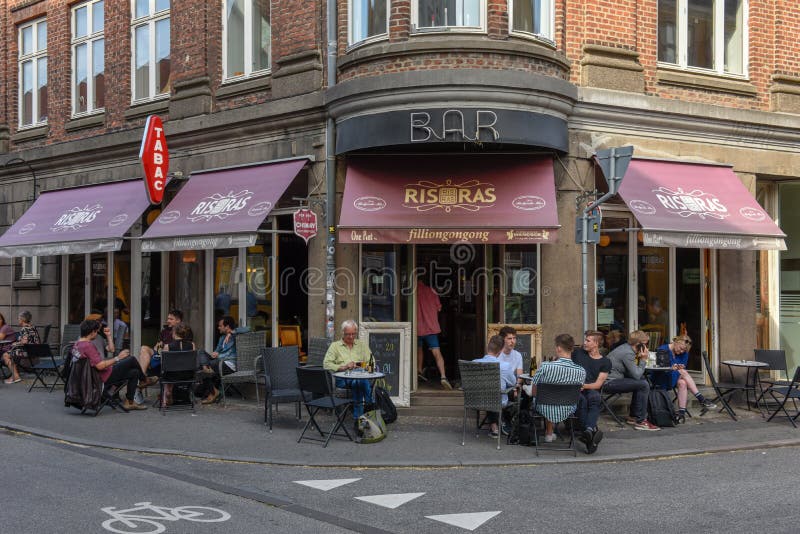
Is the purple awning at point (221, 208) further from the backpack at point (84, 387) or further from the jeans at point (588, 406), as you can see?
the jeans at point (588, 406)

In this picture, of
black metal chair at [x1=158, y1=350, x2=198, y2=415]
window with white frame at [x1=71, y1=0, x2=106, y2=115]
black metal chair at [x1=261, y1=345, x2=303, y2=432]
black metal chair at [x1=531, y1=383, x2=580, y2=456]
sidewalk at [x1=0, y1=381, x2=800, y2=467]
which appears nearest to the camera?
sidewalk at [x1=0, y1=381, x2=800, y2=467]

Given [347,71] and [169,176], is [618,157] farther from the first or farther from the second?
[169,176]

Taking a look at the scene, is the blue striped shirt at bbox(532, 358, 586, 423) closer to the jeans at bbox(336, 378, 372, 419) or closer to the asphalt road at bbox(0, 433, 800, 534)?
the asphalt road at bbox(0, 433, 800, 534)

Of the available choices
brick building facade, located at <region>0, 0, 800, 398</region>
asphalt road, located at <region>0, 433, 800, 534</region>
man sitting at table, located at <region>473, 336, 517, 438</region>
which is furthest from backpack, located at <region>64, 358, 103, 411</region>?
man sitting at table, located at <region>473, 336, 517, 438</region>

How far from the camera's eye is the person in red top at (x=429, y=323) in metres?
12.8

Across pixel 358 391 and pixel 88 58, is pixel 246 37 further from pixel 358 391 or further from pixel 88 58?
pixel 358 391

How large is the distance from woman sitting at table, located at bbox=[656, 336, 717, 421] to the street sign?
210 inches

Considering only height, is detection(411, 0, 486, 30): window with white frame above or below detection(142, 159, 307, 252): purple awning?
above

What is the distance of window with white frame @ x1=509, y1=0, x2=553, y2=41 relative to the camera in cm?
1172

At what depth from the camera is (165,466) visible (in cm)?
866

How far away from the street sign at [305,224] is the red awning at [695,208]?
15.0 ft

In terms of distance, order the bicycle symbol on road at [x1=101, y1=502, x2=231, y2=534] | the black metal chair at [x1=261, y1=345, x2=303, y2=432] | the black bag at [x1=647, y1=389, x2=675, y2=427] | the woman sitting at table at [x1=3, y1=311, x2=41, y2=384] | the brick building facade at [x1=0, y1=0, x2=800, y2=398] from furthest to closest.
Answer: the woman sitting at table at [x1=3, y1=311, x2=41, y2=384] < the brick building facade at [x1=0, y1=0, x2=800, y2=398] < the black bag at [x1=647, y1=389, x2=675, y2=427] < the black metal chair at [x1=261, y1=345, x2=303, y2=432] < the bicycle symbol on road at [x1=101, y1=502, x2=231, y2=534]

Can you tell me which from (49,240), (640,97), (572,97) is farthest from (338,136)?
(49,240)

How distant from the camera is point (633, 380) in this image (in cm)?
1084
